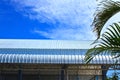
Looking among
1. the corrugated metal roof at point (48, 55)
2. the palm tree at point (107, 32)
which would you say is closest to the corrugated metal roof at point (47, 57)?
the corrugated metal roof at point (48, 55)

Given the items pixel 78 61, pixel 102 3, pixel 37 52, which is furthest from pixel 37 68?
pixel 102 3

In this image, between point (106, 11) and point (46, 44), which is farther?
point (46, 44)

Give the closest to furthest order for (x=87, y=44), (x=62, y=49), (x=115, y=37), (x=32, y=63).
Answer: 1. (x=115, y=37)
2. (x=32, y=63)
3. (x=62, y=49)
4. (x=87, y=44)

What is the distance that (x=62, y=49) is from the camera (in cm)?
3775

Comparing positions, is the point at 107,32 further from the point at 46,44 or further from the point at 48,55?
the point at 46,44

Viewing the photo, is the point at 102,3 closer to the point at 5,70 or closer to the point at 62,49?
the point at 62,49

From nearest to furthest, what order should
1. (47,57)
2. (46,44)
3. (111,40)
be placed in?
1. (111,40)
2. (47,57)
3. (46,44)

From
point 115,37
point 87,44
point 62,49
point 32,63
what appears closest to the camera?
point 115,37

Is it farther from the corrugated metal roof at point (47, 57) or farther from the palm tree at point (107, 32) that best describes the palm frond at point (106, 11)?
the corrugated metal roof at point (47, 57)

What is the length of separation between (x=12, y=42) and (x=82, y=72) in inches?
380

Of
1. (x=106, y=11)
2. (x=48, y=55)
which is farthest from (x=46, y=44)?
(x=106, y=11)

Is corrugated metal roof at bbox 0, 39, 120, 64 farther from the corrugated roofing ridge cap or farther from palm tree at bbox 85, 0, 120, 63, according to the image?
palm tree at bbox 85, 0, 120, 63

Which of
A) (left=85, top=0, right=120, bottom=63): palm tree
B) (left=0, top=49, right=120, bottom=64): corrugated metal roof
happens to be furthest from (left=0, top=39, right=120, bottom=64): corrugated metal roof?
(left=85, top=0, right=120, bottom=63): palm tree

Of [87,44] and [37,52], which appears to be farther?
[87,44]
